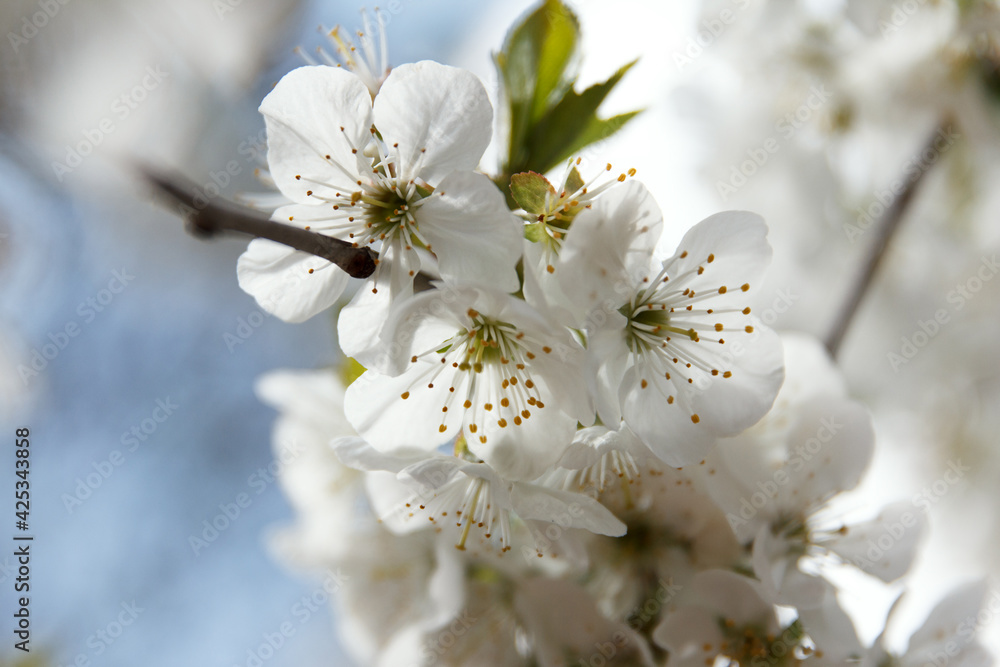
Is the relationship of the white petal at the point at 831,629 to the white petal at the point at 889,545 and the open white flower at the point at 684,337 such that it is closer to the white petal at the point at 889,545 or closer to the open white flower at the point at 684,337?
the white petal at the point at 889,545

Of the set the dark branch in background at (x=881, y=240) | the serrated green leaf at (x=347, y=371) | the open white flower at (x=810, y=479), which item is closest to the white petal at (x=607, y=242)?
the open white flower at (x=810, y=479)

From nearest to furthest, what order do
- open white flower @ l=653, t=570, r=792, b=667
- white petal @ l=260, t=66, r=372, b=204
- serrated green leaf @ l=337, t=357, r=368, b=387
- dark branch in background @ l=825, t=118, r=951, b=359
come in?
1. white petal @ l=260, t=66, r=372, b=204
2. open white flower @ l=653, t=570, r=792, b=667
3. serrated green leaf @ l=337, t=357, r=368, b=387
4. dark branch in background @ l=825, t=118, r=951, b=359

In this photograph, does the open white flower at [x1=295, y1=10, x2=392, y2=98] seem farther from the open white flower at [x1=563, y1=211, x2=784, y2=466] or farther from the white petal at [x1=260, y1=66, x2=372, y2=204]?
the open white flower at [x1=563, y1=211, x2=784, y2=466]

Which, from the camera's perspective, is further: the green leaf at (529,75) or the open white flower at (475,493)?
the green leaf at (529,75)

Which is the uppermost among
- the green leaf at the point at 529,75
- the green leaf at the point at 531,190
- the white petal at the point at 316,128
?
the green leaf at the point at 529,75

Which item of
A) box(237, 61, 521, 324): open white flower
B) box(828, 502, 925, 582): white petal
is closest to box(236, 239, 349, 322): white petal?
box(237, 61, 521, 324): open white flower

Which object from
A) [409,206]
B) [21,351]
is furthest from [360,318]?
[21,351]

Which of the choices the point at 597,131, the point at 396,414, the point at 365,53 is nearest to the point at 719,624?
the point at 396,414
